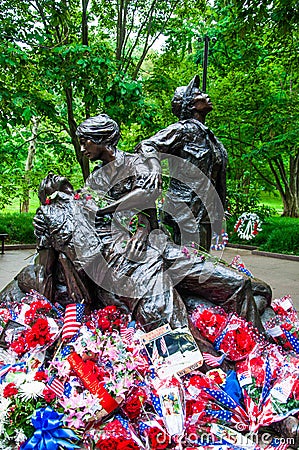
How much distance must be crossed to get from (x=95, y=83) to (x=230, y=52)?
15.5ft

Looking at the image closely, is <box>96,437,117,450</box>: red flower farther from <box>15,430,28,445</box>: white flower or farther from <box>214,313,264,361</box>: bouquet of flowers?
<box>214,313,264,361</box>: bouquet of flowers

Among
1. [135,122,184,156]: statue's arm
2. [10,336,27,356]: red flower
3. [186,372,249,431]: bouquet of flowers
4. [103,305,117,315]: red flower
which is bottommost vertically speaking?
[186,372,249,431]: bouquet of flowers

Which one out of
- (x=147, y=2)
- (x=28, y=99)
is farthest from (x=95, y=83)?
(x=147, y=2)

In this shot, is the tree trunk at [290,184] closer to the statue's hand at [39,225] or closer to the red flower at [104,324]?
the statue's hand at [39,225]

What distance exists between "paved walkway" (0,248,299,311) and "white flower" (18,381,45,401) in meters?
4.18

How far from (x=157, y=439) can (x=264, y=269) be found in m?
7.30

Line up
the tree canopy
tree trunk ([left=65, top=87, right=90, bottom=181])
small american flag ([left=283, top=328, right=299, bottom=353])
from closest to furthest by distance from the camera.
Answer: small american flag ([left=283, top=328, right=299, bottom=353])
the tree canopy
tree trunk ([left=65, top=87, right=90, bottom=181])

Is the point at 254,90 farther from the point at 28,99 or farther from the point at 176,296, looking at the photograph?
the point at 176,296

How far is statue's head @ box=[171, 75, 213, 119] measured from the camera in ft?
13.6

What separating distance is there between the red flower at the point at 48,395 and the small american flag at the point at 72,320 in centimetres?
44

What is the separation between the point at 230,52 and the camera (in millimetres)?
11133

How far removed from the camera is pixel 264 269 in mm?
9461

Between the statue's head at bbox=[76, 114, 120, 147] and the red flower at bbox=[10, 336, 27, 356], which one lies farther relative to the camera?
the statue's head at bbox=[76, 114, 120, 147]

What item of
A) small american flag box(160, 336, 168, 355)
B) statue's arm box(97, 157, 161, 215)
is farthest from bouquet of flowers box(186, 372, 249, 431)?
statue's arm box(97, 157, 161, 215)
